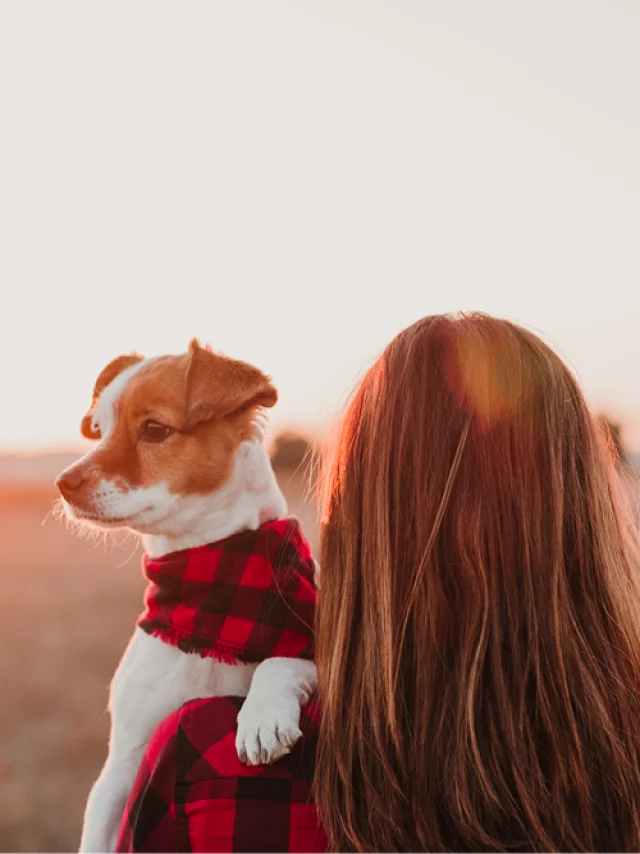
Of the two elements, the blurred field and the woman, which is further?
the blurred field

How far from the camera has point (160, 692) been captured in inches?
112

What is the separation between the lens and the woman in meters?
1.75

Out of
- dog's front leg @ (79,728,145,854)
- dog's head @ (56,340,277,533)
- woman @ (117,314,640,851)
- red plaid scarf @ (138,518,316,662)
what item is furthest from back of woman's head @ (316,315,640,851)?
dog's head @ (56,340,277,533)

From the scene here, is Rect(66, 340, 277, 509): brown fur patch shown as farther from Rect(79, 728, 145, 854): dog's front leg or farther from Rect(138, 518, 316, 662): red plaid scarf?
Rect(79, 728, 145, 854): dog's front leg

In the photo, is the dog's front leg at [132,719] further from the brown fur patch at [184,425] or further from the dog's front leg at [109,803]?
the brown fur patch at [184,425]

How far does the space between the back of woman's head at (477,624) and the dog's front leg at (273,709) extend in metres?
0.15

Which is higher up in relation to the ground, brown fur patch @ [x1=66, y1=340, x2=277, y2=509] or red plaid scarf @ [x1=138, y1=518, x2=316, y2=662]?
brown fur patch @ [x1=66, y1=340, x2=277, y2=509]

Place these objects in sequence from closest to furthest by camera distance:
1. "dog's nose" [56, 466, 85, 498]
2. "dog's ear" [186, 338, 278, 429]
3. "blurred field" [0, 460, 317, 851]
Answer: "dog's nose" [56, 466, 85, 498], "dog's ear" [186, 338, 278, 429], "blurred field" [0, 460, 317, 851]

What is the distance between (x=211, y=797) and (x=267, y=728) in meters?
0.25

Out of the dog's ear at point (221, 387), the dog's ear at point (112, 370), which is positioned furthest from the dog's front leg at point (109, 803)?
the dog's ear at point (112, 370)

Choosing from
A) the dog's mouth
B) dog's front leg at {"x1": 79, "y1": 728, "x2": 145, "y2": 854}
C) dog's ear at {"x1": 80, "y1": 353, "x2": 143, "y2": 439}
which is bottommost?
dog's front leg at {"x1": 79, "y1": 728, "x2": 145, "y2": 854}

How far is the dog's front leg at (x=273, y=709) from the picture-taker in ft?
6.15

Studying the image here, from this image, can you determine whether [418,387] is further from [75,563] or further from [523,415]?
[75,563]

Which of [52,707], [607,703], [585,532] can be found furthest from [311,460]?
[52,707]
